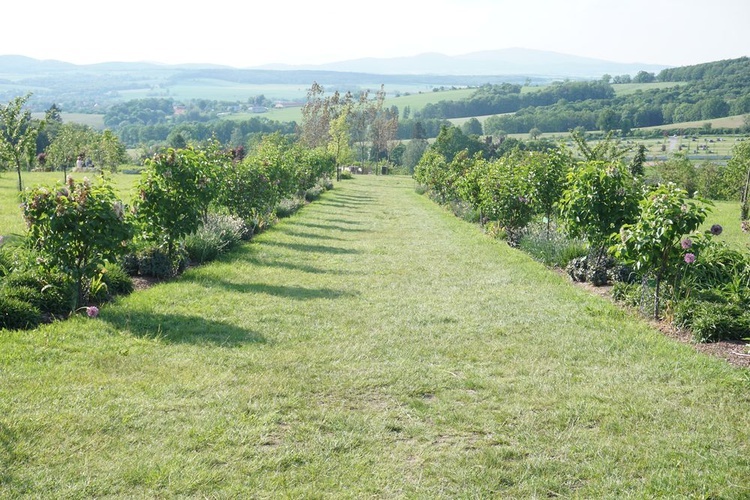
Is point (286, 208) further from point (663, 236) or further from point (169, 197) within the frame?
point (663, 236)

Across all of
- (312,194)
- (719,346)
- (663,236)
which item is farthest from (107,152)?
(719,346)

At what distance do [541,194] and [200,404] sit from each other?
10653 millimetres

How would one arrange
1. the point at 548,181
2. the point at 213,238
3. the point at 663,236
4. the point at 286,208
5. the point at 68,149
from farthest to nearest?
the point at 68,149
the point at 286,208
the point at 548,181
the point at 213,238
the point at 663,236

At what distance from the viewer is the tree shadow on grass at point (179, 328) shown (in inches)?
265

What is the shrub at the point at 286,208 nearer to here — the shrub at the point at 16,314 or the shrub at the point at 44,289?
the shrub at the point at 44,289

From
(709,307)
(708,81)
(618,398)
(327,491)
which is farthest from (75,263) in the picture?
(708,81)

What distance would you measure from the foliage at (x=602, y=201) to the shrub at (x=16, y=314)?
7.69 meters

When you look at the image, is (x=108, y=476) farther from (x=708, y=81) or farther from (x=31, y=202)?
(x=708, y=81)

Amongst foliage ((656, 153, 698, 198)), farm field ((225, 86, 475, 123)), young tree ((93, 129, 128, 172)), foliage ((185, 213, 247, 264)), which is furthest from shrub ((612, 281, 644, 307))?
farm field ((225, 86, 475, 123))

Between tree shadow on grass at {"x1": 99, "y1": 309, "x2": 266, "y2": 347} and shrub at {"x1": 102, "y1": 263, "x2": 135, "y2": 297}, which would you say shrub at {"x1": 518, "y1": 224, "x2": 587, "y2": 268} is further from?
shrub at {"x1": 102, "y1": 263, "x2": 135, "y2": 297}

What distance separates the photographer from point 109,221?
24.5 ft

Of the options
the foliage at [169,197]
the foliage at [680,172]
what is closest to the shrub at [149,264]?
the foliage at [169,197]

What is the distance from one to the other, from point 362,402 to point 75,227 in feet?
13.4

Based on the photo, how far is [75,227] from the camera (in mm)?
7188
